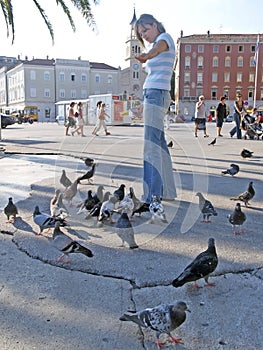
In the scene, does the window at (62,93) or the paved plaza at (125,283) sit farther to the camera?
the window at (62,93)

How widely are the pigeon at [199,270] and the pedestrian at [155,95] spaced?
5.29ft

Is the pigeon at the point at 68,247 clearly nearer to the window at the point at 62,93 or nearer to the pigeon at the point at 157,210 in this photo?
the pigeon at the point at 157,210

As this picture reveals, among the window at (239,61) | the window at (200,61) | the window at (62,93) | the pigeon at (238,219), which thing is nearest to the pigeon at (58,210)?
the pigeon at (238,219)

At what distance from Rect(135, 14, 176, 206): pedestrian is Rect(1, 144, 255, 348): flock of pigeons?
285 mm

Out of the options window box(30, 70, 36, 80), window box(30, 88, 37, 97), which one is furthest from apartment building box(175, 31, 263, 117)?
window box(30, 88, 37, 97)

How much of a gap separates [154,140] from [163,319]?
283 cm

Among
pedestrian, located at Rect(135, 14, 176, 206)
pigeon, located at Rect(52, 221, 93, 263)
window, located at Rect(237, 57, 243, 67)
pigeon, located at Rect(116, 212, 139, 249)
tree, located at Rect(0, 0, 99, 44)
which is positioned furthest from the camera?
window, located at Rect(237, 57, 243, 67)

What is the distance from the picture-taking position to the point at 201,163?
8.41m

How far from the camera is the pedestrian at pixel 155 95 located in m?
4.31

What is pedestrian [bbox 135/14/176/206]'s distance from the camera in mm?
4312

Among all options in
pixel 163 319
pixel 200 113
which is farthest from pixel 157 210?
pixel 200 113

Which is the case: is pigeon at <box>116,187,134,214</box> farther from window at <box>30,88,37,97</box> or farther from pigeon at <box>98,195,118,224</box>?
window at <box>30,88,37,97</box>

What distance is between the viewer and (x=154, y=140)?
14.8 ft

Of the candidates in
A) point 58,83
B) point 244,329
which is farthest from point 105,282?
point 58,83
